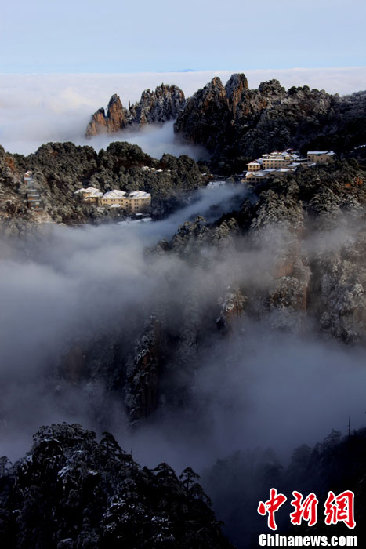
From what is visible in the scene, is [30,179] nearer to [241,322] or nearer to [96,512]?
[241,322]

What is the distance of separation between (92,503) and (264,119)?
129 meters

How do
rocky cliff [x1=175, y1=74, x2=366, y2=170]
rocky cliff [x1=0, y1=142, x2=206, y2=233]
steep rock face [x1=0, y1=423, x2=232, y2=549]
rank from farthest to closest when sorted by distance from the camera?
rocky cliff [x1=175, y1=74, x2=366, y2=170]
rocky cliff [x1=0, y1=142, x2=206, y2=233]
steep rock face [x1=0, y1=423, x2=232, y2=549]

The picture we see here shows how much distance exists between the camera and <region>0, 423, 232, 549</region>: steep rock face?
32.5 metres

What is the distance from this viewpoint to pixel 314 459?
50938 mm

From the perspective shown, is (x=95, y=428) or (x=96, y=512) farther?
(x=95, y=428)

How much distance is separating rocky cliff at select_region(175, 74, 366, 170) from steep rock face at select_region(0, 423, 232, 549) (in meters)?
103

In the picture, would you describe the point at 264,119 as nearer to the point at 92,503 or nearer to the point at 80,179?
the point at 80,179

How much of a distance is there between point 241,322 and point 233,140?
309 feet

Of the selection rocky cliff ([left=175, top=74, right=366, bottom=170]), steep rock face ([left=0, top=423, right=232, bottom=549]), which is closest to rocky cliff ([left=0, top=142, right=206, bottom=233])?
rocky cliff ([left=175, top=74, right=366, bottom=170])

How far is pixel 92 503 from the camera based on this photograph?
1390 inches

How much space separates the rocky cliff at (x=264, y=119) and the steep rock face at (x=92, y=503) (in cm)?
10257

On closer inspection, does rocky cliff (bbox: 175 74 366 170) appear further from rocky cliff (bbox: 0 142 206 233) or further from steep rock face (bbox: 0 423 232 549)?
steep rock face (bbox: 0 423 232 549)

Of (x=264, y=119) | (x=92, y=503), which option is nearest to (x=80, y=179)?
(x=264, y=119)

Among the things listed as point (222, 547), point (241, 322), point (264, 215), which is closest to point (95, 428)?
point (241, 322)
